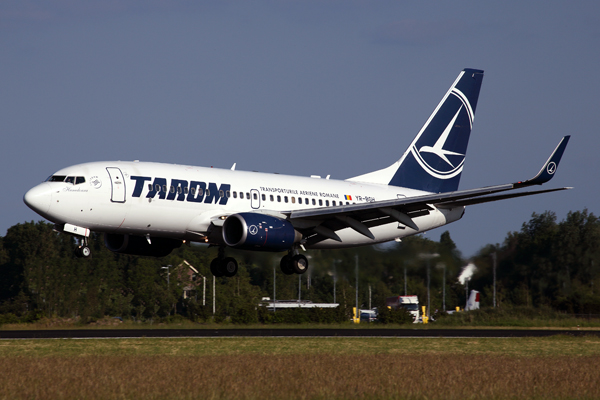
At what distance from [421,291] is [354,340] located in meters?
14.4

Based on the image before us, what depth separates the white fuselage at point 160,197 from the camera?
2833 centimetres

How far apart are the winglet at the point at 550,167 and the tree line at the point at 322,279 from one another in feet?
41.5

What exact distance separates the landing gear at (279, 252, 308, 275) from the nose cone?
11.2m

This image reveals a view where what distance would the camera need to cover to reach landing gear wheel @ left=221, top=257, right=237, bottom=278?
35312 mm

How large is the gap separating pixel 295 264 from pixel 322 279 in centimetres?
1303

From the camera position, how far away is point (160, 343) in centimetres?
3116

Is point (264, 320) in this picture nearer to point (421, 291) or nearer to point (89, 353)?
point (421, 291)

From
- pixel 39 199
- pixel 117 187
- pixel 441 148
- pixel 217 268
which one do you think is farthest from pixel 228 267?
pixel 441 148

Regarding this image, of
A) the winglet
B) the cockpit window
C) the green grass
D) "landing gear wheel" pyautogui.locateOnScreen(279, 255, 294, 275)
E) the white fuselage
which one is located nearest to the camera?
the green grass

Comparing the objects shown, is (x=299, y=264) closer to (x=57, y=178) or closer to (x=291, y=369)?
(x=57, y=178)

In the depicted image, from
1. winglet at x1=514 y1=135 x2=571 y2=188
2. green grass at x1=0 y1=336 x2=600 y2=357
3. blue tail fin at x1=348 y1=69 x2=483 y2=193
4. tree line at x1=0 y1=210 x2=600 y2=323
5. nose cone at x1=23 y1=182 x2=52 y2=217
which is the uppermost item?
blue tail fin at x1=348 y1=69 x2=483 y2=193

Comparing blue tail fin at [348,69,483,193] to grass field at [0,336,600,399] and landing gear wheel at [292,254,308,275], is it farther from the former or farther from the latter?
grass field at [0,336,600,399]

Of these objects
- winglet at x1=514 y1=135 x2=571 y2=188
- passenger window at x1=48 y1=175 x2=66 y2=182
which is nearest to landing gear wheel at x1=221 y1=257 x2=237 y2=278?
passenger window at x1=48 y1=175 x2=66 y2=182

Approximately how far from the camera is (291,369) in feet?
73.3
